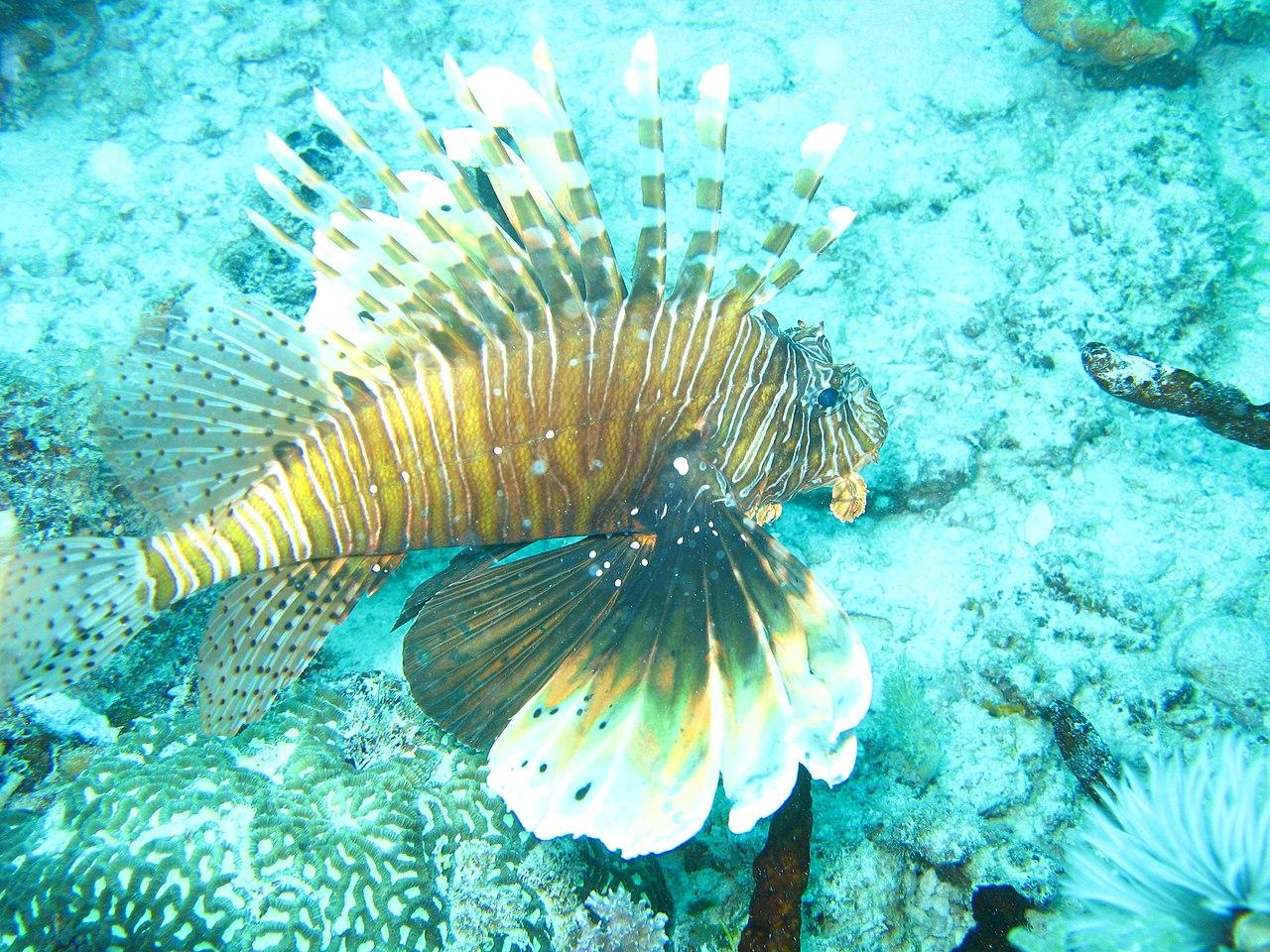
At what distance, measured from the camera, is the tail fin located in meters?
2.71

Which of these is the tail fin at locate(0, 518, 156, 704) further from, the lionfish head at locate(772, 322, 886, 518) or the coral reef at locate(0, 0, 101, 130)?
the coral reef at locate(0, 0, 101, 130)

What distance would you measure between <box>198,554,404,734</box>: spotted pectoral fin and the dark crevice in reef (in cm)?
317

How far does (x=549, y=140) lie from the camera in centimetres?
282

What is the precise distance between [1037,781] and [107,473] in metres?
5.24

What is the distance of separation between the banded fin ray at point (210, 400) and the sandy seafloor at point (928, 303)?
0.73 ft

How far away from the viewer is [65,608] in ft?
9.05

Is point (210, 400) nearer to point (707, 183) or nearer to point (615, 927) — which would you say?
point (707, 183)

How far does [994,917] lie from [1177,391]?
107 inches

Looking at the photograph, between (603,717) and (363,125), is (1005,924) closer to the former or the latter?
(603,717)

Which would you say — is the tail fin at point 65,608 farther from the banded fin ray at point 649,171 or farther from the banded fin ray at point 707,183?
the banded fin ray at point 707,183

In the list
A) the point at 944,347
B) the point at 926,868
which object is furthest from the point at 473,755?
the point at 944,347

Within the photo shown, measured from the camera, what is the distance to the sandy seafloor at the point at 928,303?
3.77 meters

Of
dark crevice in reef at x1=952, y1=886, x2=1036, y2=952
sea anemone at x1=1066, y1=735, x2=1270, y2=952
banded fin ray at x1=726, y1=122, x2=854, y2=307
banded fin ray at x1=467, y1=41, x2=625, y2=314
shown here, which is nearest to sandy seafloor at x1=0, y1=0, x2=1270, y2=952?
dark crevice in reef at x1=952, y1=886, x2=1036, y2=952

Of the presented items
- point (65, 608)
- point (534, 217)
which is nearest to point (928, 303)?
point (534, 217)
